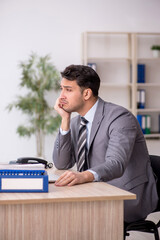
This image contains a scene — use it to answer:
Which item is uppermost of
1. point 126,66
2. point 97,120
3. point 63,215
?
point 126,66

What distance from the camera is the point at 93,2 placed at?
6570 mm

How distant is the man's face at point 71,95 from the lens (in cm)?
228

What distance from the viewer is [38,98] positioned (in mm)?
5996

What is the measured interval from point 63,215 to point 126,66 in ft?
17.9

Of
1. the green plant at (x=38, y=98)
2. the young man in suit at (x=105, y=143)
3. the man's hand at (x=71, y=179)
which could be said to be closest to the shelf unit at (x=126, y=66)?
the green plant at (x=38, y=98)

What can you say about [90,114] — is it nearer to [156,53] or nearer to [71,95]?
[71,95]

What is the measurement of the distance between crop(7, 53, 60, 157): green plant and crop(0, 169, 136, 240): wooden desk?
436cm

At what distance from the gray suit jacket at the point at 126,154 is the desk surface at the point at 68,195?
314 millimetres

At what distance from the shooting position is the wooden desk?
4.93 feet

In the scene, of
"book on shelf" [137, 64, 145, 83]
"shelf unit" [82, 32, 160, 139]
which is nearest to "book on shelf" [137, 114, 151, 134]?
"shelf unit" [82, 32, 160, 139]

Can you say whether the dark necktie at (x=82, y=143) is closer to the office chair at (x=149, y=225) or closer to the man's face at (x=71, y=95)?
the man's face at (x=71, y=95)

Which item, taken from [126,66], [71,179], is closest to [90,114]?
[71,179]

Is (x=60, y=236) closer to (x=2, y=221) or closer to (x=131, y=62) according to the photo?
(x=2, y=221)

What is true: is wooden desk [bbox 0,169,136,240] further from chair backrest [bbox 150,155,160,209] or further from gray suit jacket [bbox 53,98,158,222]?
chair backrest [bbox 150,155,160,209]
